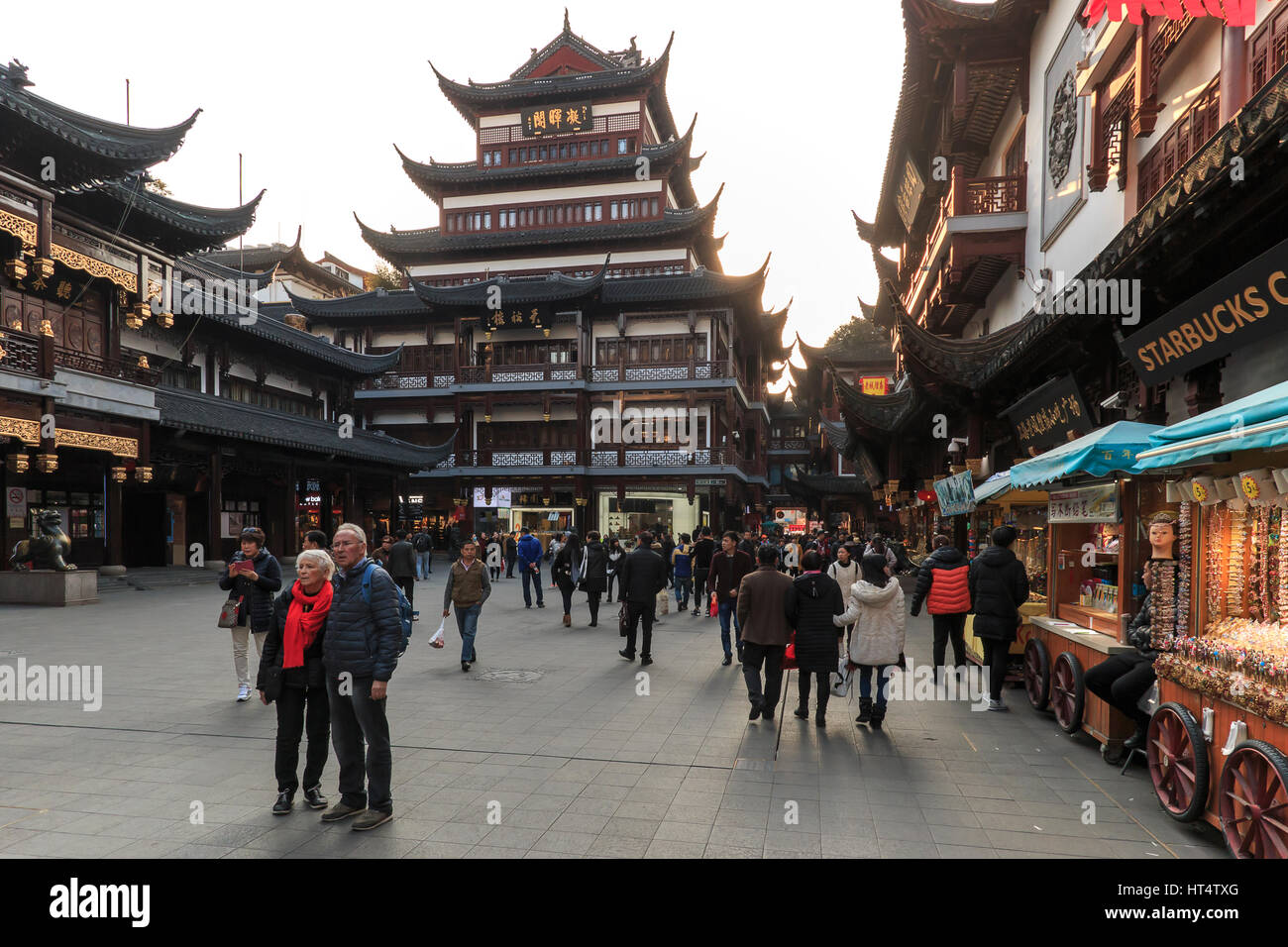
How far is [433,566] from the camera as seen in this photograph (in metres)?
31.5

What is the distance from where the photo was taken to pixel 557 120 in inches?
1641

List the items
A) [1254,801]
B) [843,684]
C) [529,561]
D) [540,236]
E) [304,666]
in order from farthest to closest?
[540,236]
[529,561]
[843,684]
[304,666]
[1254,801]

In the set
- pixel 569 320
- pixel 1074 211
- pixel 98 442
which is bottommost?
pixel 98 442

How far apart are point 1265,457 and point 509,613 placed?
42.5 feet

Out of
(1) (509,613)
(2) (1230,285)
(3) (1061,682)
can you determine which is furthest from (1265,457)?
(1) (509,613)

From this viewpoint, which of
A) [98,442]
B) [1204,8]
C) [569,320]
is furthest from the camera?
[569,320]

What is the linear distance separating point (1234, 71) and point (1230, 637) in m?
5.19

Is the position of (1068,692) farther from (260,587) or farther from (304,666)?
(260,587)

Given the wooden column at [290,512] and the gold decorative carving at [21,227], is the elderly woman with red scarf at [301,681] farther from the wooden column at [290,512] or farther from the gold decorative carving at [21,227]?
the wooden column at [290,512]

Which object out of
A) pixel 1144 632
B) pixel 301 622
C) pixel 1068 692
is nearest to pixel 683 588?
pixel 1068 692

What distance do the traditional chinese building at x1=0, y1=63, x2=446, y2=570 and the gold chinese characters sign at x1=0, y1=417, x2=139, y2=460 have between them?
32 mm

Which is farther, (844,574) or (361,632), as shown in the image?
(844,574)

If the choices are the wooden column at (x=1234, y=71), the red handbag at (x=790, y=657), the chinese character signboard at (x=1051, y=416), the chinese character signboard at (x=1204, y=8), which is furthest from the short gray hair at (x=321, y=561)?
the wooden column at (x=1234, y=71)
